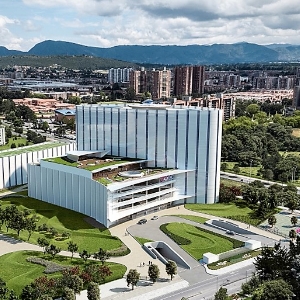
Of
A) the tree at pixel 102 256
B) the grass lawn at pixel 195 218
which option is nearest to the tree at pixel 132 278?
the tree at pixel 102 256

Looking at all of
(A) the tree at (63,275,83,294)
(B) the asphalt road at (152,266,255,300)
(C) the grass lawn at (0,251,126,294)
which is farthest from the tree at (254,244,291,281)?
(A) the tree at (63,275,83,294)

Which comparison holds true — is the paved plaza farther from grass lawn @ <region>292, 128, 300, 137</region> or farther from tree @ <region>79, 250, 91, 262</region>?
grass lawn @ <region>292, 128, 300, 137</region>

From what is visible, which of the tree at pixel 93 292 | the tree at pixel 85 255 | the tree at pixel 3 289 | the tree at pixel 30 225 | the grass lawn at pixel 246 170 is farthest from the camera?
the grass lawn at pixel 246 170

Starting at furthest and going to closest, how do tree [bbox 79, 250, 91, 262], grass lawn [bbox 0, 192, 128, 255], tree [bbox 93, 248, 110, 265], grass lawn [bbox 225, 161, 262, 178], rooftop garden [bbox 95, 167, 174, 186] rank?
1. grass lawn [bbox 225, 161, 262, 178]
2. rooftop garden [bbox 95, 167, 174, 186]
3. grass lawn [bbox 0, 192, 128, 255]
4. tree [bbox 79, 250, 91, 262]
5. tree [bbox 93, 248, 110, 265]

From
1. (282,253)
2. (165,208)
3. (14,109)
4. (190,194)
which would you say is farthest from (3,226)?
(14,109)

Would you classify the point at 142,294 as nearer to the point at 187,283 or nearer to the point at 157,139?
the point at 187,283

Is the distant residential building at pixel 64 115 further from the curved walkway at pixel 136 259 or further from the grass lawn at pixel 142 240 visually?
the grass lawn at pixel 142 240
